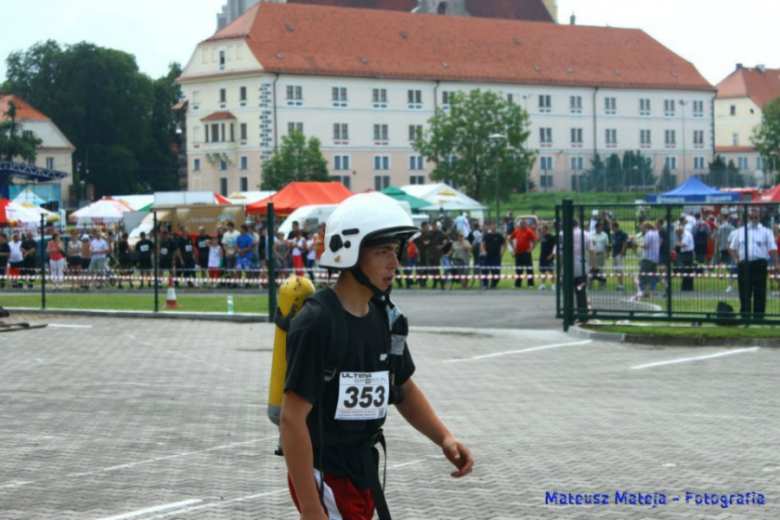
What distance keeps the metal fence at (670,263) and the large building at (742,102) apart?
147923mm

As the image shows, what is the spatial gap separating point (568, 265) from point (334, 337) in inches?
701

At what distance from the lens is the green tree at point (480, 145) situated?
103688 mm

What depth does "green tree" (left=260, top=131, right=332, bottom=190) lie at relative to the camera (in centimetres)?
10500

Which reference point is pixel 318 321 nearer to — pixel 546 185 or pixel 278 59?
pixel 278 59

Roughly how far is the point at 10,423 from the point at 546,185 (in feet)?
378

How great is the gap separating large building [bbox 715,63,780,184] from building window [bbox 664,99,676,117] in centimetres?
3093

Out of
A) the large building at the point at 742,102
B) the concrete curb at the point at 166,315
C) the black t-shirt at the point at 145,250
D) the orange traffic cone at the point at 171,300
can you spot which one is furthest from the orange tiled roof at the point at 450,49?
the orange traffic cone at the point at 171,300

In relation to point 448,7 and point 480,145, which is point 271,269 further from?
point 448,7

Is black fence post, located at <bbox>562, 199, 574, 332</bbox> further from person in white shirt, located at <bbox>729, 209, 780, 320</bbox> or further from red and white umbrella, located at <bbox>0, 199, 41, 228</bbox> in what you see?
red and white umbrella, located at <bbox>0, 199, 41, 228</bbox>

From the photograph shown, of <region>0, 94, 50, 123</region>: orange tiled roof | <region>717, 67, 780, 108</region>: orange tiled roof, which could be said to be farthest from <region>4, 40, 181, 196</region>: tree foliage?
<region>717, 67, 780, 108</region>: orange tiled roof

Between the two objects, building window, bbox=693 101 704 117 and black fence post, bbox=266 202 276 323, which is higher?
building window, bbox=693 101 704 117

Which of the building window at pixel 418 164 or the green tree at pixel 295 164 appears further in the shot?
the building window at pixel 418 164

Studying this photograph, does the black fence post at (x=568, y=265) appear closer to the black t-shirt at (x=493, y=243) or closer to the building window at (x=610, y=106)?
the black t-shirt at (x=493, y=243)

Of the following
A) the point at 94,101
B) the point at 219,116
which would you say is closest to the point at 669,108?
the point at 219,116
